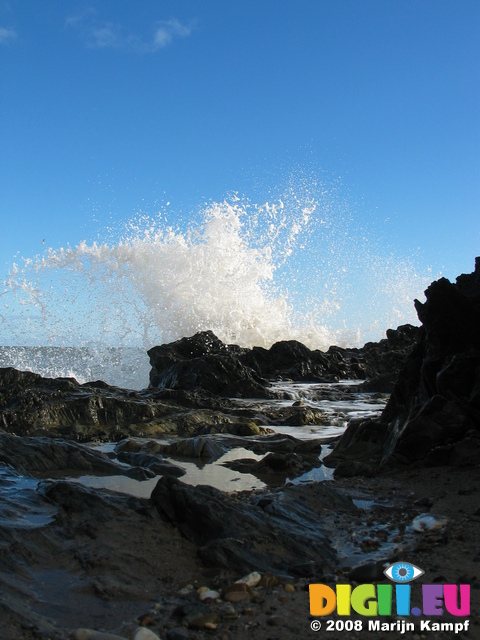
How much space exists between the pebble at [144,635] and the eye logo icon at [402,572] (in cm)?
136

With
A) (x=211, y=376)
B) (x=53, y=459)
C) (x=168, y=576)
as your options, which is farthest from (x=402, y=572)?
(x=211, y=376)

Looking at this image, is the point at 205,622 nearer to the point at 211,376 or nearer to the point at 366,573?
the point at 366,573

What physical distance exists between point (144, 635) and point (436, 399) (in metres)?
4.14

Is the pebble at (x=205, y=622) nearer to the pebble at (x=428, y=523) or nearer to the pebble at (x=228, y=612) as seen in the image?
the pebble at (x=228, y=612)

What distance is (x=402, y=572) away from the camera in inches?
125

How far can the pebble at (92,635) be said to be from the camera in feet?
8.01

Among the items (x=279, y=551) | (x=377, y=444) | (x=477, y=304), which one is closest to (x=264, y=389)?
(x=377, y=444)

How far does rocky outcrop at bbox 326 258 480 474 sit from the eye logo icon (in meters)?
2.44

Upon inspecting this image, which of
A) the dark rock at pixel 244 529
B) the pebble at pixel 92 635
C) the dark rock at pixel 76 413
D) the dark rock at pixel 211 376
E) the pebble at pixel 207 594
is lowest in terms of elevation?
the pebble at pixel 207 594

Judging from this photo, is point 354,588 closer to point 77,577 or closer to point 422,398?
point 77,577

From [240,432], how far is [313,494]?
424 centimetres

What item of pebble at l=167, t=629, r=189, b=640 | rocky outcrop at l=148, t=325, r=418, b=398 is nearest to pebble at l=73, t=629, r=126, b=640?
pebble at l=167, t=629, r=189, b=640

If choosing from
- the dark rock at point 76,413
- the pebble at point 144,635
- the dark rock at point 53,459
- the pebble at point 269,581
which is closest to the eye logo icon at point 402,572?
the pebble at point 269,581

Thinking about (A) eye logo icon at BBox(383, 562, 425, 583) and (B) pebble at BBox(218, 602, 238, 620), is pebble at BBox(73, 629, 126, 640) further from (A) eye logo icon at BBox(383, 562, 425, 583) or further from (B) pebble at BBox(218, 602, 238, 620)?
(A) eye logo icon at BBox(383, 562, 425, 583)
